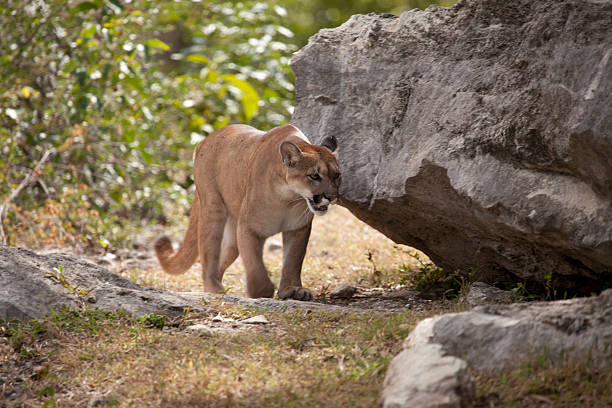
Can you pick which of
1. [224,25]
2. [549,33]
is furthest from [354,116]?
[224,25]

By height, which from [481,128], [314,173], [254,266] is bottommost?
[254,266]

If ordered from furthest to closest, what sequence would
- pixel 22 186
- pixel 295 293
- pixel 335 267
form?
pixel 22 186, pixel 335 267, pixel 295 293

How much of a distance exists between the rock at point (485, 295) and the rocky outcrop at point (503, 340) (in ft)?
3.28

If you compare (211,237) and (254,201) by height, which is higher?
(254,201)

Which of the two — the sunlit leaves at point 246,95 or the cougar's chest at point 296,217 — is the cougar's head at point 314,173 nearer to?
the cougar's chest at point 296,217

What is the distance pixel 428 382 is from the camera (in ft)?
10.5

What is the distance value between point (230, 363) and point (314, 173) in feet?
6.25

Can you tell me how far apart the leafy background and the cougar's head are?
3379 mm

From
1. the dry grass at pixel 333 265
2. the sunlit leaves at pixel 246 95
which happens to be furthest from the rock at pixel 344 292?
the sunlit leaves at pixel 246 95

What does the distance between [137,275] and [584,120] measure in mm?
4841

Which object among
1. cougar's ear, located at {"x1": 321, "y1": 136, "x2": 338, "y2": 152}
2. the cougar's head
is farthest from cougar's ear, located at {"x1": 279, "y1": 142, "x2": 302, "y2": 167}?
cougar's ear, located at {"x1": 321, "y1": 136, "x2": 338, "y2": 152}

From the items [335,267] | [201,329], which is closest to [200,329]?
[201,329]

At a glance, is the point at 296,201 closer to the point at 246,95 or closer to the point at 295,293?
the point at 295,293

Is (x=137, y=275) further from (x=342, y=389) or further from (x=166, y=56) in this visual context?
(x=166, y=56)
